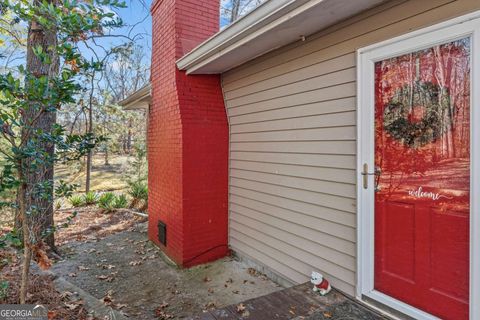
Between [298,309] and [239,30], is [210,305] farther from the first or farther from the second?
[239,30]

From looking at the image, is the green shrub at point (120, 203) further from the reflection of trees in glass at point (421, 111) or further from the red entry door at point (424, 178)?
the reflection of trees in glass at point (421, 111)

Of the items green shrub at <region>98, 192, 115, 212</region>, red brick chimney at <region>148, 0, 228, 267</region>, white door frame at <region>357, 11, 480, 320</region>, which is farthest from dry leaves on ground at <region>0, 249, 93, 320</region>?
green shrub at <region>98, 192, 115, 212</region>

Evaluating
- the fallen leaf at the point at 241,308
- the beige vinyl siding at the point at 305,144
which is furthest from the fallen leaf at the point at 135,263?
the fallen leaf at the point at 241,308

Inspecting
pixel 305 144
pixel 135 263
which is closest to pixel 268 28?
pixel 305 144

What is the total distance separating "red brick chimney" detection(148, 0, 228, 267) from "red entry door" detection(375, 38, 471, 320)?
2686mm

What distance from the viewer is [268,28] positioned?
112 inches

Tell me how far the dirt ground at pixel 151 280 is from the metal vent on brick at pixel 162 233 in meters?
0.26

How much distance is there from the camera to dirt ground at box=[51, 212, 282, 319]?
3.44 m

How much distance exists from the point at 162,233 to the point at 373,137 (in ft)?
12.8

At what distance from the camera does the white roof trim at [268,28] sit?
7.93 ft

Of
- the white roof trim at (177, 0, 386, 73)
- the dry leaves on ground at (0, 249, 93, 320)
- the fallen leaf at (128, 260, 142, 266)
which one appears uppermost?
the white roof trim at (177, 0, 386, 73)

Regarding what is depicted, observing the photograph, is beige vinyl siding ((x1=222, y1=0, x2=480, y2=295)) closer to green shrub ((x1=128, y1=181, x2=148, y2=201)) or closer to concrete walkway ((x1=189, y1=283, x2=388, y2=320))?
concrete walkway ((x1=189, y1=283, x2=388, y2=320))

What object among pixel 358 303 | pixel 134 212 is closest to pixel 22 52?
pixel 134 212

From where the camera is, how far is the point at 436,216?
6.83ft
